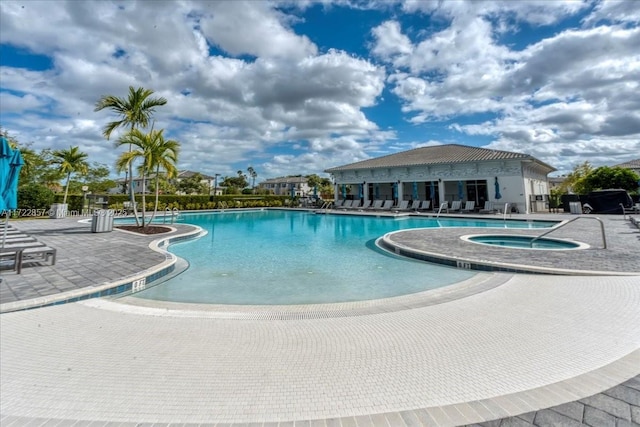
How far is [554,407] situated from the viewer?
6.12ft

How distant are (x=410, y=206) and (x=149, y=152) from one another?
2057 centimetres

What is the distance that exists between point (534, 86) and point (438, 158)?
878 centimetres

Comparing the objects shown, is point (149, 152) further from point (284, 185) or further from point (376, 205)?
point (284, 185)

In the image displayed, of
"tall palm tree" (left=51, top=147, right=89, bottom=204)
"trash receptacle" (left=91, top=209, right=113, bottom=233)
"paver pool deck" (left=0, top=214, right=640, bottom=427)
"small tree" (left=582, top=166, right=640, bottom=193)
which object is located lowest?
"paver pool deck" (left=0, top=214, right=640, bottom=427)

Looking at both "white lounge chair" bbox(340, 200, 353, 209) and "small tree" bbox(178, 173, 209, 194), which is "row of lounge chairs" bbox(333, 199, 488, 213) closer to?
"white lounge chair" bbox(340, 200, 353, 209)

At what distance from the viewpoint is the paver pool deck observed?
72.9 inches

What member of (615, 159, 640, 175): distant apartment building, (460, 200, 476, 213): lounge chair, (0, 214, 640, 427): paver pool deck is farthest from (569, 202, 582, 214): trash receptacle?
(615, 159, 640, 175): distant apartment building

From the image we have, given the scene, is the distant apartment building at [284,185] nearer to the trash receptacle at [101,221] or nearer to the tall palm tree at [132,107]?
the tall palm tree at [132,107]

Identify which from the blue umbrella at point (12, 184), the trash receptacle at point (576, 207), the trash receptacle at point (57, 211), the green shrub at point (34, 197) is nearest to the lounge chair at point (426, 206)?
the trash receptacle at point (576, 207)

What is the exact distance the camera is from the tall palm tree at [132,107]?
41.3 feet

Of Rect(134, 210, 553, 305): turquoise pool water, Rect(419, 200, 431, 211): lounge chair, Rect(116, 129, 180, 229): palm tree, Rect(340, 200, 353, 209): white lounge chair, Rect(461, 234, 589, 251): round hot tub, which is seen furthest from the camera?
Rect(340, 200, 353, 209): white lounge chair

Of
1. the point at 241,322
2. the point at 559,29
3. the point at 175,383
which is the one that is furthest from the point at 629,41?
the point at 175,383

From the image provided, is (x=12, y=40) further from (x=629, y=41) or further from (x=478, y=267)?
(x=629, y=41)

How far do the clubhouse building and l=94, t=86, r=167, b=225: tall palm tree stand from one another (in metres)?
20.2
